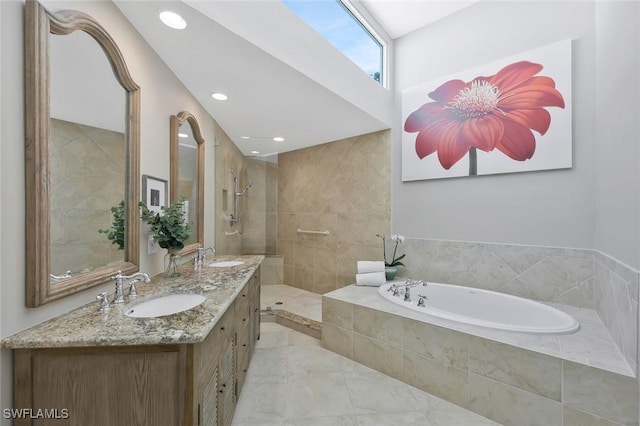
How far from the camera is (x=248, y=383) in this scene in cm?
200

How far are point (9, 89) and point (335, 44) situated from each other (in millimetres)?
2092

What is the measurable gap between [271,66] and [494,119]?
6.77ft

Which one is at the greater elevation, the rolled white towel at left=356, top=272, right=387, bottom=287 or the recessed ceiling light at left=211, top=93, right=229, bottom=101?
the recessed ceiling light at left=211, top=93, right=229, bottom=101

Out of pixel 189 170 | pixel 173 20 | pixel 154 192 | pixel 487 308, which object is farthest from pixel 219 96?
pixel 487 308

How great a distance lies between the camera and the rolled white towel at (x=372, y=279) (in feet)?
9.09

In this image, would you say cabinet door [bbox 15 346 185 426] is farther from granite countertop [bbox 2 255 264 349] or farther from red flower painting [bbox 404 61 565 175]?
red flower painting [bbox 404 61 565 175]

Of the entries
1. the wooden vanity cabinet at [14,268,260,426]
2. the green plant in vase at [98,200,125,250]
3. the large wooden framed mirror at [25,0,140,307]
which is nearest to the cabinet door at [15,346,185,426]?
the wooden vanity cabinet at [14,268,260,426]

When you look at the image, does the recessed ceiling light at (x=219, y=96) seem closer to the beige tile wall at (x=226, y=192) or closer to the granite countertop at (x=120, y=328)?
the beige tile wall at (x=226, y=192)

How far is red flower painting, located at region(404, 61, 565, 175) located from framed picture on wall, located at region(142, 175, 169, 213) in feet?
8.08

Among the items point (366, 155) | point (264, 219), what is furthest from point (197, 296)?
point (264, 219)

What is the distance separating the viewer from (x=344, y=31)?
8.28 ft

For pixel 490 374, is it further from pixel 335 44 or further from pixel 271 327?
pixel 335 44

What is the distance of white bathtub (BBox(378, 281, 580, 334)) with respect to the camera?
182cm

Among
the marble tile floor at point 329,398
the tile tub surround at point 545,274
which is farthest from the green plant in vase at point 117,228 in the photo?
the tile tub surround at point 545,274
